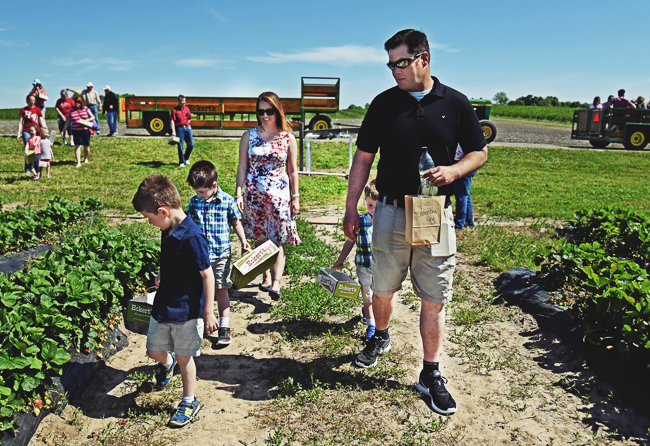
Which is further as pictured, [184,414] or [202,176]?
[202,176]

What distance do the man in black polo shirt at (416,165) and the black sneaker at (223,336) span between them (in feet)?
4.42

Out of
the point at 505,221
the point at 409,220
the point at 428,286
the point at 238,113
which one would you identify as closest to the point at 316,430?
the point at 428,286

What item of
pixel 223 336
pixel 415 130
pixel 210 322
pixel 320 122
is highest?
pixel 320 122

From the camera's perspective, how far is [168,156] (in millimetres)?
14406

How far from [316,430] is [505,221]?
6.04m

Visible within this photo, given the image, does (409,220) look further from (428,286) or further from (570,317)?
(570,317)

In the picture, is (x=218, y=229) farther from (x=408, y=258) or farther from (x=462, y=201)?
(x=462, y=201)

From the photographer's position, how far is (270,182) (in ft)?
15.0

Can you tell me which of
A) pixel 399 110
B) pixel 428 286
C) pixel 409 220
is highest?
pixel 399 110

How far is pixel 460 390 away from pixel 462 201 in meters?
4.13

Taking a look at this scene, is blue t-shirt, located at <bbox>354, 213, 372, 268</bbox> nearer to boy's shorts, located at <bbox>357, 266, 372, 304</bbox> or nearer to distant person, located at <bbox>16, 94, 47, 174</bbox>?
boy's shorts, located at <bbox>357, 266, 372, 304</bbox>

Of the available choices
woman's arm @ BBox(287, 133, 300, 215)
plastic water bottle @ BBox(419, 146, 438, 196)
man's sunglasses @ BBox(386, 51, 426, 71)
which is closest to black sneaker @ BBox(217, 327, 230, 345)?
A: woman's arm @ BBox(287, 133, 300, 215)

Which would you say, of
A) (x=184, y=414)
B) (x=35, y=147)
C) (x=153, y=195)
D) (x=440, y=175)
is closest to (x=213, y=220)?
(x=153, y=195)

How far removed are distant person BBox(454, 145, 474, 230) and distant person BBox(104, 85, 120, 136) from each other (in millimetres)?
14974
